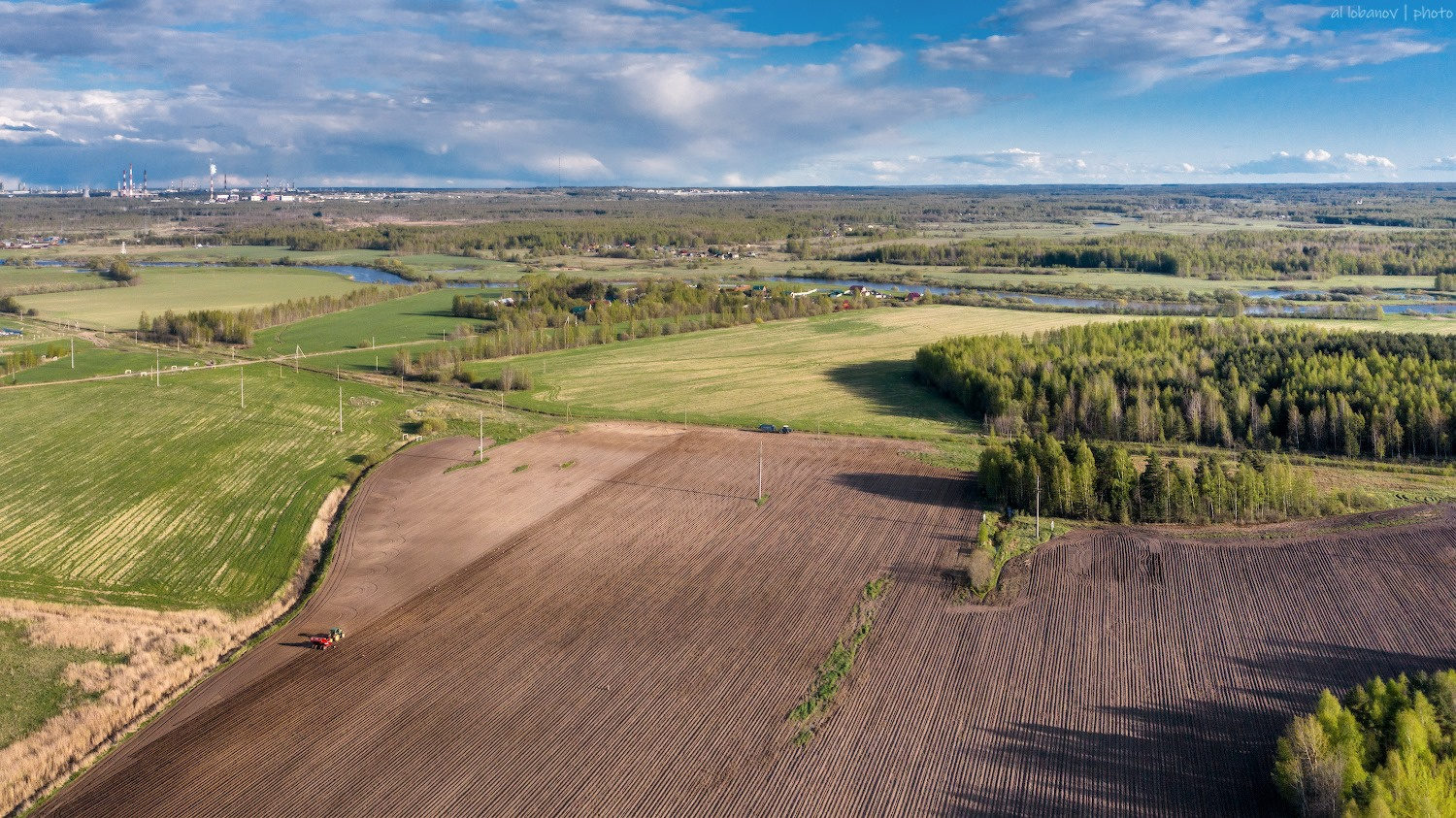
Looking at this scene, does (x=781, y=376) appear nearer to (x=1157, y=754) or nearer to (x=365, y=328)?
Answer: (x=365, y=328)

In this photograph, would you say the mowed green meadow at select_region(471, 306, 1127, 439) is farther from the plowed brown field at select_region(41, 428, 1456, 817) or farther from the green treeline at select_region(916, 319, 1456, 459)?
the plowed brown field at select_region(41, 428, 1456, 817)

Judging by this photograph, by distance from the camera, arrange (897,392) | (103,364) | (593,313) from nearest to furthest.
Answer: (897,392) → (103,364) → (593,313)

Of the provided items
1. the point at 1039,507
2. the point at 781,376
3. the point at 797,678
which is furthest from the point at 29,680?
the point at 781,376

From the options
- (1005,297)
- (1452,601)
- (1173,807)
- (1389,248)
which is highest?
(1389,248)

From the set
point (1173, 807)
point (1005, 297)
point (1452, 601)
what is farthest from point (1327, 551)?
point (1005, 297)

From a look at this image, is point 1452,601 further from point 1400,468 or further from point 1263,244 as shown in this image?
point 1263,244

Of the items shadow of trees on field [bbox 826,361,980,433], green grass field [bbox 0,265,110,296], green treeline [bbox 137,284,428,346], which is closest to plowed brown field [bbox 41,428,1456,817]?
shadow of trees on field [bbox 826,361,980,433]

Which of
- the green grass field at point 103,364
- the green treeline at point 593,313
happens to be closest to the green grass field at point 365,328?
the green treeline at point 593,313
